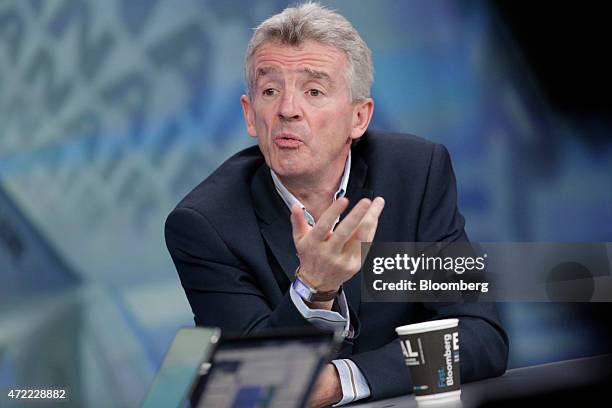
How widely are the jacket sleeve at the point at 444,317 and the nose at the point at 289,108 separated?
364mm

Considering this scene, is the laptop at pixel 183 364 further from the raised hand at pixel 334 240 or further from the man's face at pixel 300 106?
the man's face at pixel 300 106

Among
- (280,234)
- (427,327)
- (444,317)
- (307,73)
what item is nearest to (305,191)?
(280,234)

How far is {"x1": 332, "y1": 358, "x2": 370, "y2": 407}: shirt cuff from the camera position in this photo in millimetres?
1777

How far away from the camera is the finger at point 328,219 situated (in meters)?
1.60

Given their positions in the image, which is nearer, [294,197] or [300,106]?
[300,106]

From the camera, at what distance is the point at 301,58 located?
2143 millimetres

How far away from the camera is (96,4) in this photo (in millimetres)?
3230

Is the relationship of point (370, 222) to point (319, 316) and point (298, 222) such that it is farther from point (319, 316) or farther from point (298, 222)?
point (319, 316)

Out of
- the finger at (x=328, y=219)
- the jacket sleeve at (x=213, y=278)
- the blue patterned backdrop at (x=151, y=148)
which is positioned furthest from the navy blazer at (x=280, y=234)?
the blue patterned backdrop at (x=151, y=148)

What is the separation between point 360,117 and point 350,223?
2.38ft

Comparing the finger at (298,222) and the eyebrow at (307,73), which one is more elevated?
the eyebrow at (307,73)

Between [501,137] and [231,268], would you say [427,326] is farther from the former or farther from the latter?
[501,137]

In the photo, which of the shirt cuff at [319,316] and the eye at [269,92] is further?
the eye at [269,92]

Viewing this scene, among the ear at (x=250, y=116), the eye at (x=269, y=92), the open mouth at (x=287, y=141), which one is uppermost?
the eye at (x=269, y=92)
